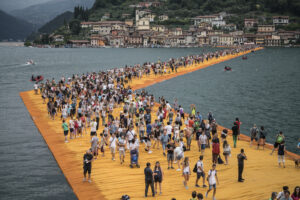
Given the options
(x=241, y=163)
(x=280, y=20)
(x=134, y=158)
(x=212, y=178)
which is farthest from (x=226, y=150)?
(x=280, y=20)

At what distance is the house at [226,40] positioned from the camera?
167625 millimetres

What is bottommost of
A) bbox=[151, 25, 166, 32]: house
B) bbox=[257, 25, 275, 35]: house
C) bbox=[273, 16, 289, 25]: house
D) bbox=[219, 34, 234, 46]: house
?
bbox=[219, 34, 234, 46]: house

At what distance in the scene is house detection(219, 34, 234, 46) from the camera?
550 feet

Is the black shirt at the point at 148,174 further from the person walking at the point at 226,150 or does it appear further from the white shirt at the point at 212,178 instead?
the person walking at the point at 226,150

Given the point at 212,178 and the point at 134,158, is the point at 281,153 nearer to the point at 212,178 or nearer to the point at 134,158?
the point at 212,178

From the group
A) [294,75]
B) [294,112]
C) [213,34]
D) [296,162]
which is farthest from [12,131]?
[213,34]

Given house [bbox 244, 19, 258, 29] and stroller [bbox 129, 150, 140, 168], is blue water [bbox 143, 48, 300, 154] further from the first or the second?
house [bbox 244, 19, 258, 29]

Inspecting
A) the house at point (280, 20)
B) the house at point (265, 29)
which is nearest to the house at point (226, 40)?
the house at point (265, 29)

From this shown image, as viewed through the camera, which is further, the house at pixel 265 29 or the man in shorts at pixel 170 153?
the house at pixel 265 29

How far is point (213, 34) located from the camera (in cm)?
17850

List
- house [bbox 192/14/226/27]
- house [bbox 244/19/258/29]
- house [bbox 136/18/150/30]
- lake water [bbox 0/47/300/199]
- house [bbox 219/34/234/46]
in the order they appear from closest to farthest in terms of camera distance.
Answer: lake water [bbox 0/47/300/199] < house [bbox 219/34/234/46] < house [bbox 244/19/258/29] < house [bbox 192/14/226/27] < house [bbox 136/18/150/30]

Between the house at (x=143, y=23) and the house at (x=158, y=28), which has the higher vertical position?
the house at (x=143, y=23)

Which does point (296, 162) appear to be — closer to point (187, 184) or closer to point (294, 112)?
point (187, 184)

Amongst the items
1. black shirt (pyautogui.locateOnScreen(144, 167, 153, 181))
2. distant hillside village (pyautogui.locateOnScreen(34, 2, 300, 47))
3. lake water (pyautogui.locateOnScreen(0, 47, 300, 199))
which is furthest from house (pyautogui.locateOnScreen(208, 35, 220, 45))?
black shirt (pyautogui.locateOnScreen(144, 167, 153, 181))
